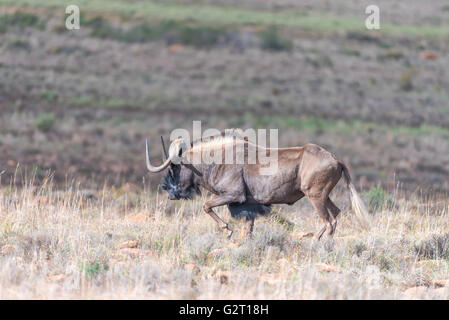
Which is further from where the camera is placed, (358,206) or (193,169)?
(193,169)

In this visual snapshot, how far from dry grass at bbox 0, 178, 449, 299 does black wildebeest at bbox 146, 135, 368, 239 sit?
36cm

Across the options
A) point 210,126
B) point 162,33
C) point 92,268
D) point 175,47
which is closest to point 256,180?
point 92,268

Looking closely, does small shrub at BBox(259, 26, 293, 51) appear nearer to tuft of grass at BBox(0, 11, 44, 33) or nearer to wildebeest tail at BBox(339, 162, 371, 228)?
tuft of grass at BBox(0, 11, 44, 33)

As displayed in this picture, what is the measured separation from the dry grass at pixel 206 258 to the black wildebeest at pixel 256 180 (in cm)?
36

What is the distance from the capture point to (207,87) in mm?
38281

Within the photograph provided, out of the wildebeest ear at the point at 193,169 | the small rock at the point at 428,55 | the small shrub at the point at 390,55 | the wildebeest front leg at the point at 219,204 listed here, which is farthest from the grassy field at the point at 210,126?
the wildebeest ear at the point at 193,169

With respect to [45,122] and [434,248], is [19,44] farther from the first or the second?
[434,248]

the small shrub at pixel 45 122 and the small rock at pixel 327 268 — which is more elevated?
the small rock at pixel 327 268

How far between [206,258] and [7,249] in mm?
2224

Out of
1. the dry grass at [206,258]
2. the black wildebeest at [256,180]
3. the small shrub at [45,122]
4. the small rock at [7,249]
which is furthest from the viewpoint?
the small shrub at [45,122]

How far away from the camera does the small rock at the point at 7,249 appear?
8984mm

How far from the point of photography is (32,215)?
34.2 feet

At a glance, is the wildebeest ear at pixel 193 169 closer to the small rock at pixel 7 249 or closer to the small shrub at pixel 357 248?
the small shrub at pixel 357 248

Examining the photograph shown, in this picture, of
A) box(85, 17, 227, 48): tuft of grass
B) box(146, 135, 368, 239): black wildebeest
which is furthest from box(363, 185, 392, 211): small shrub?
box(85, 17, 227, 48): tuft of grass
